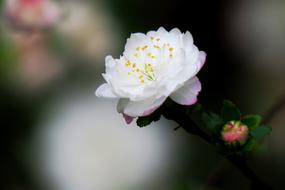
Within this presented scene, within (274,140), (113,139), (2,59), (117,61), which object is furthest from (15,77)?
(117,61)

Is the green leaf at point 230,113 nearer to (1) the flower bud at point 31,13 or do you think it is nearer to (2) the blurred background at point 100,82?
(2) the blurred background at point 100,82

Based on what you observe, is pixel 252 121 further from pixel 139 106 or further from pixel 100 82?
pixel 100 82

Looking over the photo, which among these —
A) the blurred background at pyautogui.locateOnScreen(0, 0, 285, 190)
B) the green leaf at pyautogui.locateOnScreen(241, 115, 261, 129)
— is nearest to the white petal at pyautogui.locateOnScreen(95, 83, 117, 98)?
the green leaf at pyautogui.locateOnScreen(241, 115, 261, 129)

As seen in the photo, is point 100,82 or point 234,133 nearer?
point 234,133

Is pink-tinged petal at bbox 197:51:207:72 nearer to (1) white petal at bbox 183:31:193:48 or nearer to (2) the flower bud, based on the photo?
(1) white petal at bbox 183:31:193:48

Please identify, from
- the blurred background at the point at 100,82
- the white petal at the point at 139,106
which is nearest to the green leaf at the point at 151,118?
the white petal at the point at 139,106

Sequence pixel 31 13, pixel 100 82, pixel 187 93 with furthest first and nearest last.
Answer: pixel 100 82, pixel 31 13, pixel 187 93

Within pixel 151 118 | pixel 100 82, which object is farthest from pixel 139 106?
pixel 100 82
